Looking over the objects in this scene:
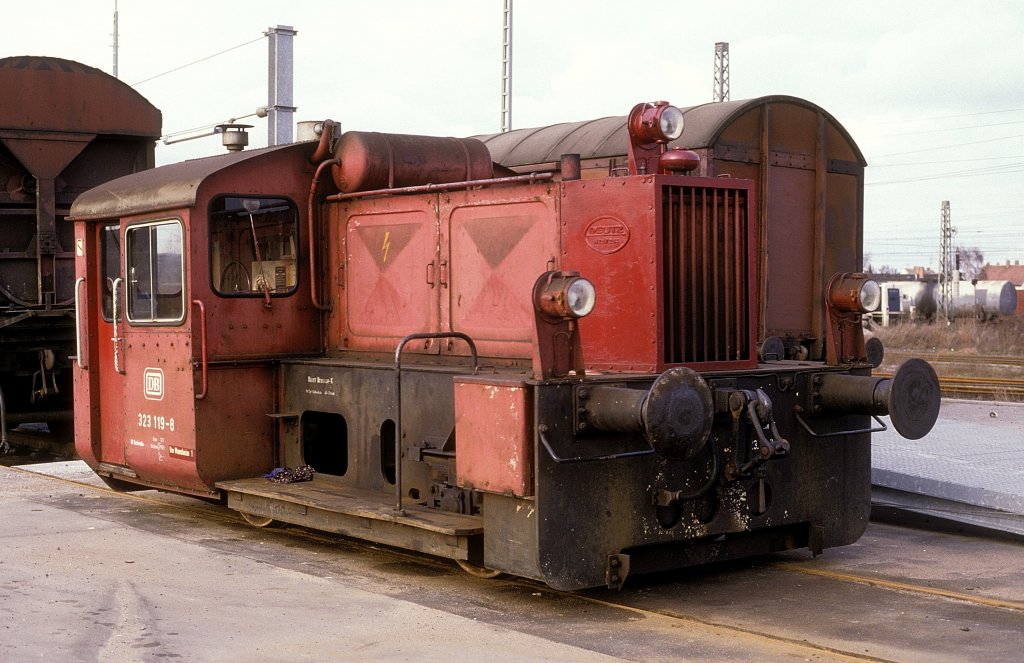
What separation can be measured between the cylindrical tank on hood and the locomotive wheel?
2365 mm

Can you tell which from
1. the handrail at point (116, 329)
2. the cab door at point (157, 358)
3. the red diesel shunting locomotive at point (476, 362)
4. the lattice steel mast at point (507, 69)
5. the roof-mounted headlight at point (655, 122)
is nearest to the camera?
the red diesel shunting locomotive at point (476, 362)

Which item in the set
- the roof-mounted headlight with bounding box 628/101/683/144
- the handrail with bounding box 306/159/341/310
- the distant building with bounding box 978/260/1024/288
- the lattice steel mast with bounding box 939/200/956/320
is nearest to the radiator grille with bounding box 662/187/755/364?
the roof-mounted headlight with bounding box 628/101/683/144

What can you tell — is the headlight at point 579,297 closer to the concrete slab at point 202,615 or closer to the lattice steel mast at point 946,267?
the concrete slab at point 202,615

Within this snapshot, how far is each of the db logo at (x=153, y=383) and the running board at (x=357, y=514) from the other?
863 mm

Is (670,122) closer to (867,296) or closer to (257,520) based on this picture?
(867,296)

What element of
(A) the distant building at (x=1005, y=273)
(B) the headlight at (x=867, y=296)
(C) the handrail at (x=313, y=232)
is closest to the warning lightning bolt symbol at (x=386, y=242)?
(C) the handrail at (x=313, y=232)

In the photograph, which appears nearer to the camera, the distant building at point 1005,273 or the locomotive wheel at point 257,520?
the locomotive wheel at point 257,520

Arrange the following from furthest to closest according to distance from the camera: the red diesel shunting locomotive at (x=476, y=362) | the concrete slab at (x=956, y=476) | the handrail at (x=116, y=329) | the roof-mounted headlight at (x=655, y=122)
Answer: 1. the handrail at (x=116, y=329)
2. the concrete slab at (x=956, y=476)
3. the roof-mounted headlight at (x=655, y=122)
4. the red diesel shunting locomotive at (x=476, y=362)

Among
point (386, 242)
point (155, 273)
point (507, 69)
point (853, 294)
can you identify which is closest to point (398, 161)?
point (386, 242)

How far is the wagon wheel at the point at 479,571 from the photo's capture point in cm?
666

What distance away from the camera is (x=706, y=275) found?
6.68m

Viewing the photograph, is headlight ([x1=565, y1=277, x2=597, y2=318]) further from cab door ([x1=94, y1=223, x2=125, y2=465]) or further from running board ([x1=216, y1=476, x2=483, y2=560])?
cab door ([x1=94, y1=223, x2=125, y2=465])

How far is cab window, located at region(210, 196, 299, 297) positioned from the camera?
8289mm

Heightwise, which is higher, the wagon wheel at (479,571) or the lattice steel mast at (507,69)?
the lattice steel mast at (507,69)
